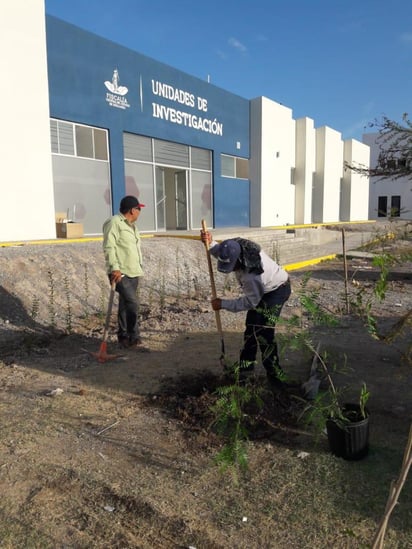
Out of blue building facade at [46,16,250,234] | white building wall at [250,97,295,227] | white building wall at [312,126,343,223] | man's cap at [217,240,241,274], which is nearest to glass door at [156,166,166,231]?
blue building facade at [46,16,250,234]

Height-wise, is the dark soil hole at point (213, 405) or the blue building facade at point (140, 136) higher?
the blue building facade at point (140, 136)

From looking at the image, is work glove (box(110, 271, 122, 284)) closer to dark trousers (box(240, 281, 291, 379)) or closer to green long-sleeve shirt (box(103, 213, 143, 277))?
green long-sleeve shirt (box(103, 213, 143, 277))

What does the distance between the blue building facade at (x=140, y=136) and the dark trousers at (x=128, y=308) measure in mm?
8427

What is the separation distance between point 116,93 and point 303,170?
1325 centimetres

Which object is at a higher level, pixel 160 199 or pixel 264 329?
pixel 160 199

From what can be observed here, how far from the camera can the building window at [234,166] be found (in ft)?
64.1

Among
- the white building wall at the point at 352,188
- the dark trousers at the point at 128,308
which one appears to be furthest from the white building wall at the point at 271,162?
the dark trousers at the point at 128,308

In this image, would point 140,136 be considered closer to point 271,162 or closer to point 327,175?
point 271,162

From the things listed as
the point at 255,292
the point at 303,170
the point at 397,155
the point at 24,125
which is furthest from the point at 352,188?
the point at 255,292

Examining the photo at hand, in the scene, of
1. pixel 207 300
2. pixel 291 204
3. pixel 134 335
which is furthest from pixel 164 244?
pixel 291 204

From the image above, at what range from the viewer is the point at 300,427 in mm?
3258

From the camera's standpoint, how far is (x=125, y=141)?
47.4ft

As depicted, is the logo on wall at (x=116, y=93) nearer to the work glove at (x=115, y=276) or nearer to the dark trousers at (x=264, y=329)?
the work glove at (x=115, y=276)

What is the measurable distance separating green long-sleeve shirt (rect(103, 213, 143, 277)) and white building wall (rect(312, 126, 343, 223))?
914 inches
